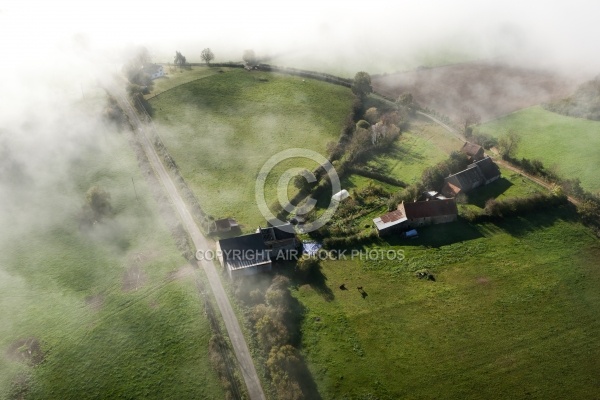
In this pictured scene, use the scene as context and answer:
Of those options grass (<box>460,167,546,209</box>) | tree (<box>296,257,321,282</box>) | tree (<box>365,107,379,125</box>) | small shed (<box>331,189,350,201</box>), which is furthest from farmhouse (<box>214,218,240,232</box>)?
tree (<box>365,107,379,125</box>)

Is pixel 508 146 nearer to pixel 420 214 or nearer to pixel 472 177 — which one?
pixel 472 177

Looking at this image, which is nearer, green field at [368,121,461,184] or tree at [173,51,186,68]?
Result: green field at [368,121,461,184]

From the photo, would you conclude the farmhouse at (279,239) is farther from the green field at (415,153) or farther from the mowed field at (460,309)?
the green field at (415,153)

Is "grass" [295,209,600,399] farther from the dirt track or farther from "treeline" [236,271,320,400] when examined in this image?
the dirt track

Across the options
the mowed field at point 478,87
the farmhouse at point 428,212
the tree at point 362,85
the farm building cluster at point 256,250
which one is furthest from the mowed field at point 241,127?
the farmhouse at point 428,212

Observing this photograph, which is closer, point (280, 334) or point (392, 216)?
point (280, 334)

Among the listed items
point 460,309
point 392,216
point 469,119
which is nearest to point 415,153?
point 469,119
